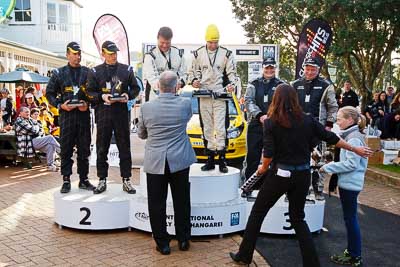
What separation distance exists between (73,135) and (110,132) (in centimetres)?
53

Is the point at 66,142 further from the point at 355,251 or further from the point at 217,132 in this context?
the point at 355,251

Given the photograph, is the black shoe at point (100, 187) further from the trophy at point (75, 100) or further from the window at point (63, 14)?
the window at point (63, 14)

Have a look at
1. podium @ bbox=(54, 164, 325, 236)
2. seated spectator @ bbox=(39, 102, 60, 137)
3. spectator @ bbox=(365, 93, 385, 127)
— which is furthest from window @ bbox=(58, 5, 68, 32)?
podium @ bbox=(54, 164, 325, 236)

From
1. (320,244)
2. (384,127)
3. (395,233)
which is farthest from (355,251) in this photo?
(384,127)

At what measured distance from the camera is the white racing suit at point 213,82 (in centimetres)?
595

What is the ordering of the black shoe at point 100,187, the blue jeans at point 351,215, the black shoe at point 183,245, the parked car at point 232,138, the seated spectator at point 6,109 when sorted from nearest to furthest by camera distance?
the blue jeans at point 351,215 < the black shoe at point 183,245 < the black shoe at point 100,187 < the parked car at point 232,138 < the seated spectator at point 6,109

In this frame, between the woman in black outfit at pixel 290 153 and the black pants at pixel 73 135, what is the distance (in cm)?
262

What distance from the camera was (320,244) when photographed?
554 cm

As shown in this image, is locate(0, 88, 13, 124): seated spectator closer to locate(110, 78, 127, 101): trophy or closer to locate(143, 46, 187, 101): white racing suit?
locate(143, 46, 187, 101): white racing suit

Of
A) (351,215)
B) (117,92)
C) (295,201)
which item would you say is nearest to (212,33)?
(117,92)

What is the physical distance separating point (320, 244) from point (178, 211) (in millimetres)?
1830

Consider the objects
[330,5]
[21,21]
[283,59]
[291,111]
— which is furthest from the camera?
[283,59]

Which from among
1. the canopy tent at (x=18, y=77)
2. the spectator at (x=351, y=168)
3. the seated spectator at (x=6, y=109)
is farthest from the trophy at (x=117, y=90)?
the canopy tent at (x=18, y=77)

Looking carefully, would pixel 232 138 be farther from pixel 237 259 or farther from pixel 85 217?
pixel 237 259
